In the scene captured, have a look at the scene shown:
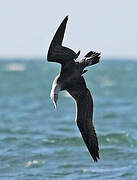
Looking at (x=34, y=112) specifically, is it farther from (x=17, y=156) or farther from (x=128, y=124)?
(x=17, y=156)

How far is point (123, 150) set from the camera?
2058cm

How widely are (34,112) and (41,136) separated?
7425mm

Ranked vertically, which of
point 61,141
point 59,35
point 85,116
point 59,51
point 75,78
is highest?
point 59,35

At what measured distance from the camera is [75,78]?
14.2 meters

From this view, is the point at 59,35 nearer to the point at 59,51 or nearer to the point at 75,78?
the point at 59,51

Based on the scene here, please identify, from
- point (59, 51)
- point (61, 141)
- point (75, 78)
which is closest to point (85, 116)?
point (75, 78)

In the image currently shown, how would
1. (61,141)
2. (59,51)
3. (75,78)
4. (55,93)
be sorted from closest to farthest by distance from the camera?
(55,93) < (59,51) < (75,78) < (61,141)

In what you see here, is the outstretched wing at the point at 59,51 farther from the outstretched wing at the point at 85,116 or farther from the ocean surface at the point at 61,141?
the ocean surface at the point at 61,141

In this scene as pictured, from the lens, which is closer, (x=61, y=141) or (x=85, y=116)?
(x=85, y=116)

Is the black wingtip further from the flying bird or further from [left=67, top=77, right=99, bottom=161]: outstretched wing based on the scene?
[left=67, top=77, right=99, bottom=161]: outstretched wing

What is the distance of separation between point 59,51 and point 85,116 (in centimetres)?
163

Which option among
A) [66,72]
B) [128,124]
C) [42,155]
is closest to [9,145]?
[42,155]

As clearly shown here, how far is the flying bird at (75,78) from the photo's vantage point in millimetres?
13680

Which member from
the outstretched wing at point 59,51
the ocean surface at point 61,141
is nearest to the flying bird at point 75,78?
the outstretched wing at point 59,51
